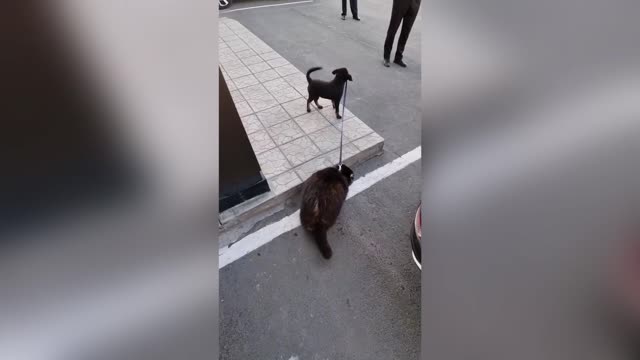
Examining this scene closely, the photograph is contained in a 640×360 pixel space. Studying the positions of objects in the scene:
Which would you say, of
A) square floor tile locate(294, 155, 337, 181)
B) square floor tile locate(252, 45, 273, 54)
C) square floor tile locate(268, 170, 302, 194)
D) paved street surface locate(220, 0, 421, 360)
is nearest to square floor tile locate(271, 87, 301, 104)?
square floor tile locate(294, 155, 337, 181)

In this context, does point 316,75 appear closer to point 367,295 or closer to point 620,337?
point 367,295

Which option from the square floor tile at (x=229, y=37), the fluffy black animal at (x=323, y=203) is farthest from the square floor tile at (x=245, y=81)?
the fluffy black animal at (x=323, y=203)

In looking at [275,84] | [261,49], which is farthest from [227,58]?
[275,84]

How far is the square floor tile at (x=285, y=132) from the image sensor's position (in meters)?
3.93

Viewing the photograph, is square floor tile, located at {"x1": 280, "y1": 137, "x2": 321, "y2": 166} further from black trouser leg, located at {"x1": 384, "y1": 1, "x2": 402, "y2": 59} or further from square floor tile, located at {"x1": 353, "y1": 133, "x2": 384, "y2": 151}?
black trouser leg, located at {"x1": 384, "y1": 1, "x2": 402, "y2": 59}

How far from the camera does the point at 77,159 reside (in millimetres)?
535

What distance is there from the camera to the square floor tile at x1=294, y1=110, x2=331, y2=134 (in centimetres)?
418

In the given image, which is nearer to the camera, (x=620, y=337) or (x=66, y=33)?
(x=66, y=33)

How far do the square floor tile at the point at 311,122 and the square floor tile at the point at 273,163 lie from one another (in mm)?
612

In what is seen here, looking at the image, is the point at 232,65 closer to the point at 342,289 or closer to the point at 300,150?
the point at 300,150

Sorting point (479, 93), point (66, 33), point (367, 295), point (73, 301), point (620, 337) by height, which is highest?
point (66, 33)

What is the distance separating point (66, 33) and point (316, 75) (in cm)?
552

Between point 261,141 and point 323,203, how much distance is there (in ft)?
4.55

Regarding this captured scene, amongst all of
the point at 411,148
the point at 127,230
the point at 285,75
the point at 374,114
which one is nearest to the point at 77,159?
the point at 127,230
